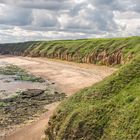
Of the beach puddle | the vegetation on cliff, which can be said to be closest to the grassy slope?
the vegetation on cliff

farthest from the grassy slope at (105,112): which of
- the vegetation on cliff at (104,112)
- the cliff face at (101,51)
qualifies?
the cliff face at (101,51)

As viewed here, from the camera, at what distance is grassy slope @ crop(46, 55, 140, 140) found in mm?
19156

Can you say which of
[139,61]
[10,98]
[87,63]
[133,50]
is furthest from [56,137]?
A: [87,63]

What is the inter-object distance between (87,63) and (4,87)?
1737 inches

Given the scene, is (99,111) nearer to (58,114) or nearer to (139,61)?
(58,114)

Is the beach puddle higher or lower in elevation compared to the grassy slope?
lower

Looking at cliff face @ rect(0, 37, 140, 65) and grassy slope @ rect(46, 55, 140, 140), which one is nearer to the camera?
grassy slope @ rect(46, 55, 140, 140)

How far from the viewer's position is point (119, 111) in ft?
66.2

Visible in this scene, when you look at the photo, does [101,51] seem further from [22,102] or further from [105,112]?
[105,112]

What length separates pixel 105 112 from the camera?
20656 millimetres

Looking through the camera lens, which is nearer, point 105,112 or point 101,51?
point 105,112

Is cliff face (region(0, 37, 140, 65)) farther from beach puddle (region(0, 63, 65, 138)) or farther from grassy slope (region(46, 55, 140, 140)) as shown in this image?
grassy slope (region(46, 55, 140, 140))

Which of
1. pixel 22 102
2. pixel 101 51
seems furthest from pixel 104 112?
pixel 101 51

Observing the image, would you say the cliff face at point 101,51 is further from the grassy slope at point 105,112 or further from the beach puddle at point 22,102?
the grassy slope at point 105,112
